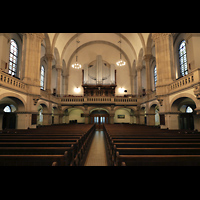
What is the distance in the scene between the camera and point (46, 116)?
16.0m

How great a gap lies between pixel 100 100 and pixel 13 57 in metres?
12.4

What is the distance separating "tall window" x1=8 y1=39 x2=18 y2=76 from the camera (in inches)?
613

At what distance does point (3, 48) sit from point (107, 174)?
15.8 meters

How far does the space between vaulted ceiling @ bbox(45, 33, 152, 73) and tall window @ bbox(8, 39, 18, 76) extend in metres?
5.67

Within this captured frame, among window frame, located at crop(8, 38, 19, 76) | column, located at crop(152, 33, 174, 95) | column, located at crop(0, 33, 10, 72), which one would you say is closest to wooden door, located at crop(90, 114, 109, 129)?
column, located at crop(152, 33, 174, 95)

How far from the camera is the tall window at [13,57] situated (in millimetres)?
15581

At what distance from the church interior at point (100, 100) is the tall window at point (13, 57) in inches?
1.7

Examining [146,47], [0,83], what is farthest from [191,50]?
[0,83]

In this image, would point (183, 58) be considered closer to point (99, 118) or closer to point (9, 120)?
point (99, 118)

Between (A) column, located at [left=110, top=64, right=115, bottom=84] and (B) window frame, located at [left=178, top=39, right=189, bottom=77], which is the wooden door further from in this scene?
(B) window frame, located at [left=178, top=39, right=189, bottom=77]

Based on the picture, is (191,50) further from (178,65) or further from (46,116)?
(46,116)

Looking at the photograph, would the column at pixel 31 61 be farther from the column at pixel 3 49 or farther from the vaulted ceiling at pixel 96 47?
the vaulted ceiling at pixel 96 47

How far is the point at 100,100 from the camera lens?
19656 mm

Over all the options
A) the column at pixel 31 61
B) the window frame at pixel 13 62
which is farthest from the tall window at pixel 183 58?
the window frame at pixel 13 62
